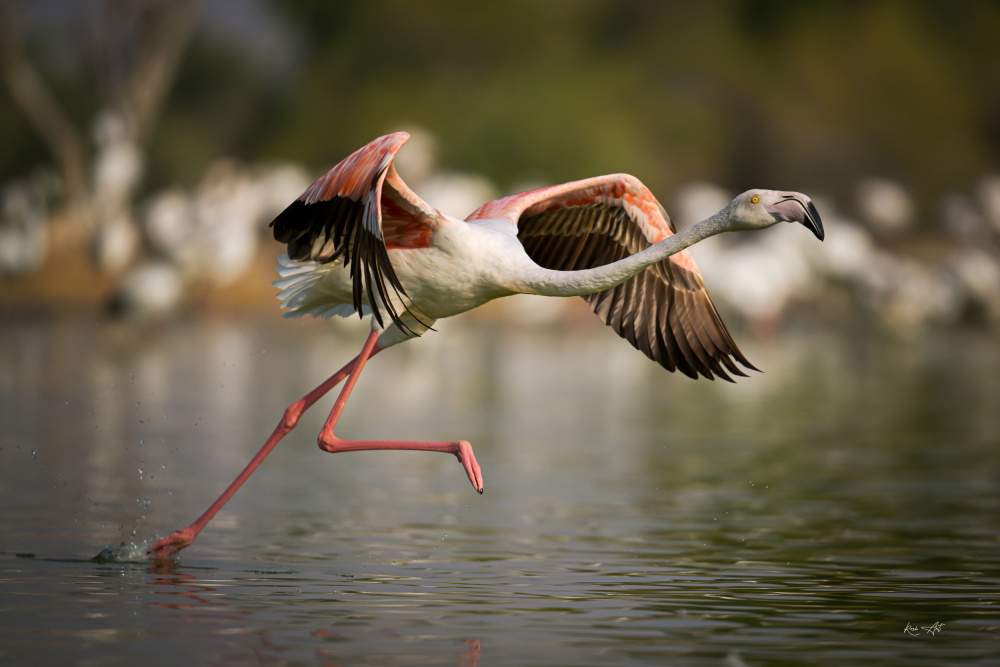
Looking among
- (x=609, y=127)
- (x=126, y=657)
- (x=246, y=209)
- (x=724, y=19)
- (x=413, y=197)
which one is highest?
(x=724, y=19)

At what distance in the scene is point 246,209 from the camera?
2512cm

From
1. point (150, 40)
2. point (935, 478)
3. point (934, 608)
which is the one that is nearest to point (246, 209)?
point (150, 40)

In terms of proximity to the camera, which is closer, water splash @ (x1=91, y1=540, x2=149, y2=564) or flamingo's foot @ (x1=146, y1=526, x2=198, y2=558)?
water splash @ (x1=91, y1=540, x2=149, y2=564)

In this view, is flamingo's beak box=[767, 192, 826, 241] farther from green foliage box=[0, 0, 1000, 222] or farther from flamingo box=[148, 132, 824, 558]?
green foliage box=[0, 0, 1000, 222]

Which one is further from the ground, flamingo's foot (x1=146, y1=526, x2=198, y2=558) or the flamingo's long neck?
the flamingo's long neck

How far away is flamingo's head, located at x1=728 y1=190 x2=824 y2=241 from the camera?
6.14m

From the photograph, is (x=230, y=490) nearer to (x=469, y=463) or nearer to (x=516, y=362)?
(x=469, y=463)

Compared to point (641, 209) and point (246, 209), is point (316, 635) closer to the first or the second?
point (641, 209)

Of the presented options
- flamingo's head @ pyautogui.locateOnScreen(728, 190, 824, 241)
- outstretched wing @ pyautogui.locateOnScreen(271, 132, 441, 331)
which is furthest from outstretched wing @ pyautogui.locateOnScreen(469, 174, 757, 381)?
flamingo's head @ pyautogui.locateOnScreen(728, 190, 824, 241)

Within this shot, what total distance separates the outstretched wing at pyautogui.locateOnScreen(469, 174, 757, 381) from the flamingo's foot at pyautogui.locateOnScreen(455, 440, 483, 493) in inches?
52.1

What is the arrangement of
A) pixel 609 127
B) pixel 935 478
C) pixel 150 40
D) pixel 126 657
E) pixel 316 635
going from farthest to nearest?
pixel 609 127, pixel 150 40, pixel 935 478, pixel 316 635, pixel 126 657

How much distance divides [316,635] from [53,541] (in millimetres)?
2520

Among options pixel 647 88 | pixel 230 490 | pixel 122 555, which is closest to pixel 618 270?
pixel 230 490

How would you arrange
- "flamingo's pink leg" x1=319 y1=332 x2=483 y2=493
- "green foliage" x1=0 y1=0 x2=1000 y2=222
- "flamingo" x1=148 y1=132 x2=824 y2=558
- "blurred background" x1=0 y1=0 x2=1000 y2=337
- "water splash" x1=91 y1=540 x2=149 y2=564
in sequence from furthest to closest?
"green foliage" x1=0 y1=0 x2=1000 y2=222 < "blurred background" x1=0 y1=0 x2=1000 y2=337 < "flamingo's pink leg" x1=319 y1=332 x2=483 y2=493 < "water splash" x1=91 y1=540 x2=149 y2=564 < "flamingo" x1=148 y1=132 x2=824 y2=558
